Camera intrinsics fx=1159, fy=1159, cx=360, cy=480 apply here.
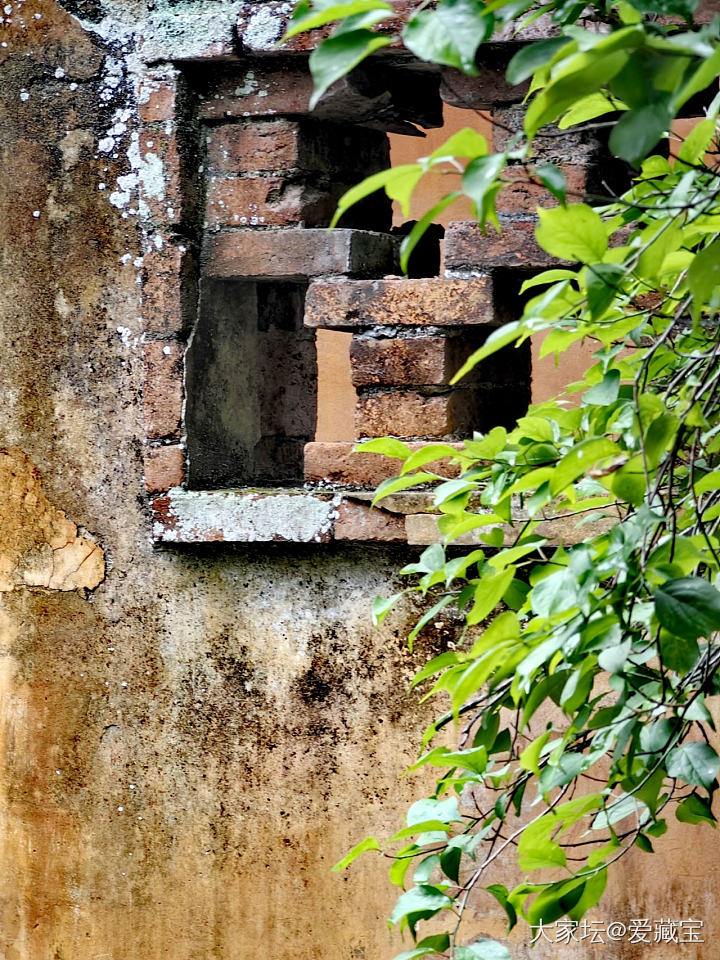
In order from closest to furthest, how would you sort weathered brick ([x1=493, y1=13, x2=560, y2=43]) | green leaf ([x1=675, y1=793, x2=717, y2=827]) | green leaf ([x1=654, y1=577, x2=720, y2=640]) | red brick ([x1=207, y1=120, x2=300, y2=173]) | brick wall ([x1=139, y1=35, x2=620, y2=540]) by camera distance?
green leaf ([x1=654, y1=577, x2=720, y2=640]), green leaf ([x1=675, y1=793, x2=717, y2=827]), weathered brick ([x1=493, y1=13, x2=560, y2=43]), brick wall ([x1=139, y1=35, x2=620, y2=540]), red brick ([x1=207, y1=120, x2=300, y2=173])

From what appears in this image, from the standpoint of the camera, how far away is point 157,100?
2285 mm

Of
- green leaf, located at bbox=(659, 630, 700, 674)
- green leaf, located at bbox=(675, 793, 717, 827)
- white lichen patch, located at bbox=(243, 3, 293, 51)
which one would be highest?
white lichen patch, located at bbox=(243, 3, 293, 51)

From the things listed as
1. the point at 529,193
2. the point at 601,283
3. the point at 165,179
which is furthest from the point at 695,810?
the point at 165,179

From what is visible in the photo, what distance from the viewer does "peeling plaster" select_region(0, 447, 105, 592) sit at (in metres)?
2.38

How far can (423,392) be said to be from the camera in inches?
87.2

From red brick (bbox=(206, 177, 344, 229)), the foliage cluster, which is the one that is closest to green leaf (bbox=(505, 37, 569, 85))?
the foliage cluster

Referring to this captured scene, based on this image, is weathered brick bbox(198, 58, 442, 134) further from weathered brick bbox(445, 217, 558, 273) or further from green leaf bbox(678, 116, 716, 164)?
green leaf bbox(678, 116, 716, 164)

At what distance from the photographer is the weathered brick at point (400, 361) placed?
218 cm

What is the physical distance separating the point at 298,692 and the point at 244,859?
35 centimetres

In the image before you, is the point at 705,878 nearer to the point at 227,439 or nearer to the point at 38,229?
the point at 227,439

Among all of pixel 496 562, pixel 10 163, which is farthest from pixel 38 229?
pixel 496 562

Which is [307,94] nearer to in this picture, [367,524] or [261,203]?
[261,203]

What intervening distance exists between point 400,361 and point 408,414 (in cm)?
10

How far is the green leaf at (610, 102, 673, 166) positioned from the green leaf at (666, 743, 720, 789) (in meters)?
0.56
